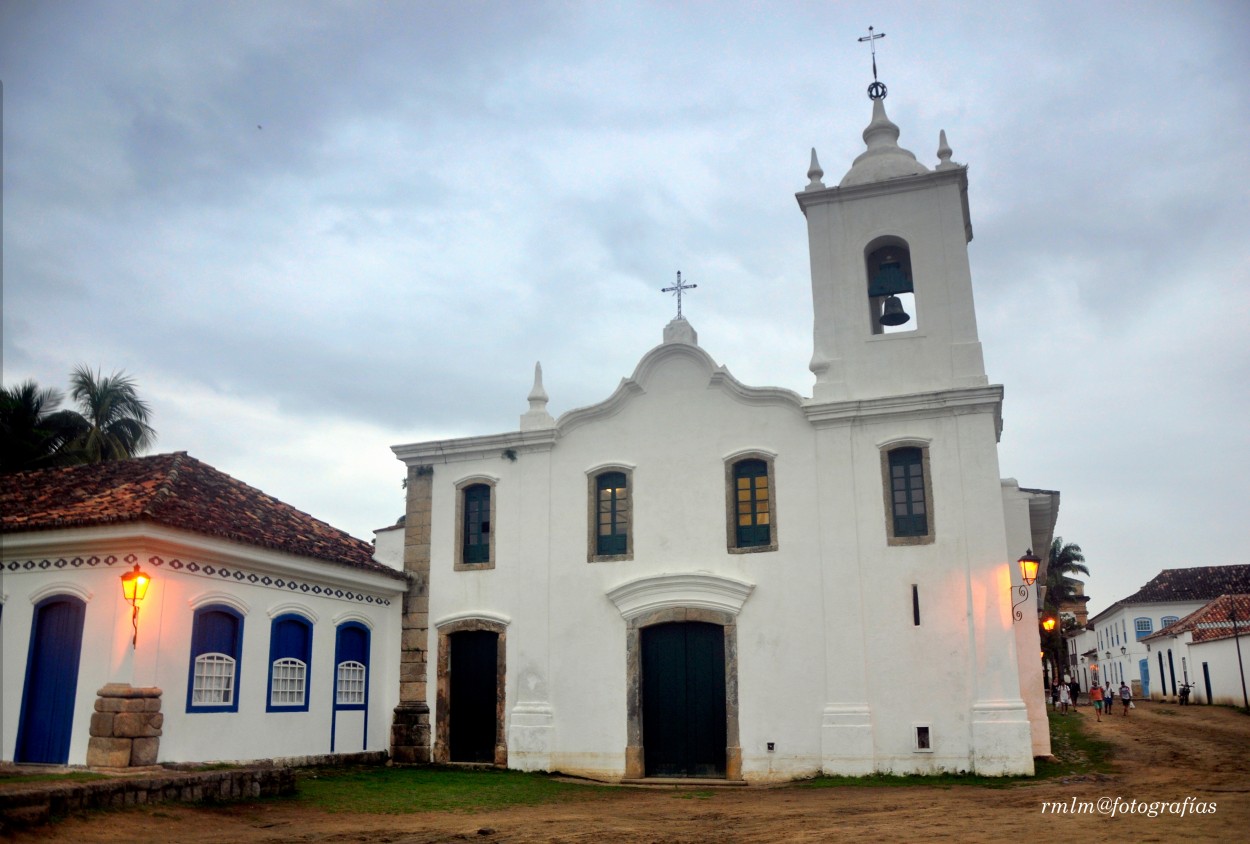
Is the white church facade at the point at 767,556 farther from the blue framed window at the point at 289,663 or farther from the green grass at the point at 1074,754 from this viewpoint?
the blue framed window at the point at 289,663

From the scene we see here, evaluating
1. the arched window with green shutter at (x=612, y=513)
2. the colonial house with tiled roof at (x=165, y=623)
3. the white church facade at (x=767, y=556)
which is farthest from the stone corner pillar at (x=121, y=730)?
the arched window with green shutter at (x=612, y=513)

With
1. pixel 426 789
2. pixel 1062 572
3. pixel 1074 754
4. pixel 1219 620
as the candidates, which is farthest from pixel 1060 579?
pixel 426 789

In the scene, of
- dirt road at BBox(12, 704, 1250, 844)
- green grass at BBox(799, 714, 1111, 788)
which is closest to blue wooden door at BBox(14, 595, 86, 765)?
dirt road at BBox(12, 704, 1250, 844)

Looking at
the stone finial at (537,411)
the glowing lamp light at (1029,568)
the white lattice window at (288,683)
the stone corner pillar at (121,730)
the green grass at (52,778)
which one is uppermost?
the stone finial at (537,411)

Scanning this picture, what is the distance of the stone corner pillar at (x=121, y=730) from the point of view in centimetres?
1177

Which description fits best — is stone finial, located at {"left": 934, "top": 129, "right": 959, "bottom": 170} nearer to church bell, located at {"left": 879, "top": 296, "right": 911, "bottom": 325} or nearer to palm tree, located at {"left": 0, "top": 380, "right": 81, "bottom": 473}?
church bell, located at {"left": 879, "top": 296, "right": 911, "bottom": 325}

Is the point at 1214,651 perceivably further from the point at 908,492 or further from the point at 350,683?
the point at 350,683

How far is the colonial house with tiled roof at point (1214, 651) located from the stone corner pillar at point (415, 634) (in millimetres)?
26028

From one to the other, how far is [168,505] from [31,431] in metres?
10.6

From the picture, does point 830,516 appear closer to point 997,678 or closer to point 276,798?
point 997,678

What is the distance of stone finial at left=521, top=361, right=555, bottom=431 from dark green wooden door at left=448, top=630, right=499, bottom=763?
3496 millimetres

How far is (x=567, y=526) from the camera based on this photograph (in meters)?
16.3

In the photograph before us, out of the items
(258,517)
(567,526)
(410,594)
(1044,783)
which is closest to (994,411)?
(1044,783)

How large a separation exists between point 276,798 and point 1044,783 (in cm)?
920
